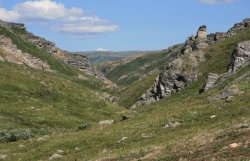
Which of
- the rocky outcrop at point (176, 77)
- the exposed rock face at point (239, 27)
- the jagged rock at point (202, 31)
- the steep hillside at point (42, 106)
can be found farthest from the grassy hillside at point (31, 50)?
the rocky outcrop at point (176, 77)

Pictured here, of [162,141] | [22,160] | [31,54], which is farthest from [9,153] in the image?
[31,54]

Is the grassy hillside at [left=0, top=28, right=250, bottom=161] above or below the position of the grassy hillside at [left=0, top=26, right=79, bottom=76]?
below

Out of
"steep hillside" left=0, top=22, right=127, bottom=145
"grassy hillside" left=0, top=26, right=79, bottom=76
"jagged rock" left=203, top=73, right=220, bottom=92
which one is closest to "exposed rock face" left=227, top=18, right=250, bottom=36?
"grassy hillside" left=0, top=26, right=79, bottom=76

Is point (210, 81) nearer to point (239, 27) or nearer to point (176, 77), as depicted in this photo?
point (176, 77)

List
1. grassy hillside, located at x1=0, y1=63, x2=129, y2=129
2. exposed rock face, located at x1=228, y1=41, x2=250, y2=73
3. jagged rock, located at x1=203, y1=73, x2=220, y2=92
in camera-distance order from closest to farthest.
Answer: grassy hillside, located at x1=0, y1=63, x2=129, y2=129
jagged rock, located at x1=203, y1=73, x2=220, y2=92
exposed rock face, located at x1=228, y1=41, x2=250, y2=73

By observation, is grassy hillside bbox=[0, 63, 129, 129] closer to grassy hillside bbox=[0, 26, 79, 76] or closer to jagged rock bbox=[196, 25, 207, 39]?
grassy hillside bbox=[0, 26, 79, 76]

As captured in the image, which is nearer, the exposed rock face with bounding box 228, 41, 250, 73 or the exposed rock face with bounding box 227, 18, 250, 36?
the exposed rock face with bounding box 228, 41, 250, 73

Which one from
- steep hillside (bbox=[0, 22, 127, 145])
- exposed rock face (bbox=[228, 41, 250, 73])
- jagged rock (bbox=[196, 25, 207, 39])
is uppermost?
jagged rock (bbox=[196, 25, 207, 39])

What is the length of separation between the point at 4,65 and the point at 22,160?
66791 millimetres

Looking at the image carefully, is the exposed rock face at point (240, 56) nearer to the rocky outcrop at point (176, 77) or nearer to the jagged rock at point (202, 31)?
the rocky outcrop at point (176, 77)

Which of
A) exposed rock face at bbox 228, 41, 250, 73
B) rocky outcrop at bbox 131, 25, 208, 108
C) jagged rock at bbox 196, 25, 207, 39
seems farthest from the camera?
jagged rock at bbox 196, 25, 207, 39

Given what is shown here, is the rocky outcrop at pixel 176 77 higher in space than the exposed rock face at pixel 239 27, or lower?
lower

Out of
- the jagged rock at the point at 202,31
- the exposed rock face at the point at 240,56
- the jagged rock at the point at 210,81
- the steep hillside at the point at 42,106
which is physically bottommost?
the steep hillside at the point at 42,106

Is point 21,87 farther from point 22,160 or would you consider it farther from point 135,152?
point 135,152
